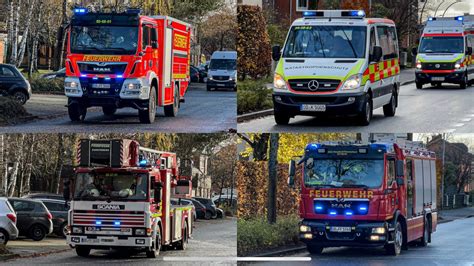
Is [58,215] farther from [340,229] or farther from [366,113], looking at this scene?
[340,229]

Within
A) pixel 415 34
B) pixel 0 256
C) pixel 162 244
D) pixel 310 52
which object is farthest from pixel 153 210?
pixel 415 34

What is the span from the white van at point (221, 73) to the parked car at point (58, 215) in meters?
11.4

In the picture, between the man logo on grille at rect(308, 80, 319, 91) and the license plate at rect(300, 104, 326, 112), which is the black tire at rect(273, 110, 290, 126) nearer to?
the license plate at rect(300, 104, 326, 112)

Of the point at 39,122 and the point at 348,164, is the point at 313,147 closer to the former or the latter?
the point at 348,164

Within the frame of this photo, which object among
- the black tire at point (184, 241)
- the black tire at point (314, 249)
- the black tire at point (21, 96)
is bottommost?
the black tire at point (184, 241)

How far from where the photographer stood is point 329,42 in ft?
65.7

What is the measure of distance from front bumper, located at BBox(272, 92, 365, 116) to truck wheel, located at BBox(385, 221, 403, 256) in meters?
2.57

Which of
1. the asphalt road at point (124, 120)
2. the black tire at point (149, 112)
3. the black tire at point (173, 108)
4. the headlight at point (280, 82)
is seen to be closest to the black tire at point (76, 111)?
the asphalt road at point (124, 120)

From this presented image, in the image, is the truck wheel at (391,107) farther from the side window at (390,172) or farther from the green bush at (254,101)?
the side window at (390,172)

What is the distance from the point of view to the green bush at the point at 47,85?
102 feet

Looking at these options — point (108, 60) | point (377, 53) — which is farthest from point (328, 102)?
point (108, 60)

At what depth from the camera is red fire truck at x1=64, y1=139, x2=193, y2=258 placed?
18.3 m

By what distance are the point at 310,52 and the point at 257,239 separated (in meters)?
4.34

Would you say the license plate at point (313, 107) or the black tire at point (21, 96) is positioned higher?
the license plate at point (313, 107)
